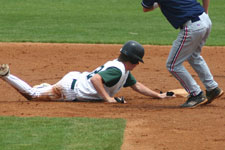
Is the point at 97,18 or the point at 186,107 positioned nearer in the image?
the point at 186,107

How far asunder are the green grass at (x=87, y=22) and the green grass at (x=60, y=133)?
7.30 meters

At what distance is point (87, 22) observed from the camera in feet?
59.9

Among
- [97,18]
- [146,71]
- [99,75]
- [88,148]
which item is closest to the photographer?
[88,148]

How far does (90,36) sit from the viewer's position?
15.6 metres

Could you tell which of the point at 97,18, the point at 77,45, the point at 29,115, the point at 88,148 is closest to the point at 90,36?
the point at 77,45

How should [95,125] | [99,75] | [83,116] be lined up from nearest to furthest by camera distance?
1. [95,125]
2. [83,116]
3. [99,75]

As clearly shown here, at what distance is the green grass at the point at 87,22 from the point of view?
15406 mm

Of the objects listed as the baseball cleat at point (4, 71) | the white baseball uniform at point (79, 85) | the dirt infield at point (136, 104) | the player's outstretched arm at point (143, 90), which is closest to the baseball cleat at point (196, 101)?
the dirt infield at point (136, 104)

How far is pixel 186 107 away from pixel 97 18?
35.4ft

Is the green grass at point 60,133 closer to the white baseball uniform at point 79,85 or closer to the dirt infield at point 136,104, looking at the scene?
the dirt infield at point 136,104

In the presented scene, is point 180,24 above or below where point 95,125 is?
above

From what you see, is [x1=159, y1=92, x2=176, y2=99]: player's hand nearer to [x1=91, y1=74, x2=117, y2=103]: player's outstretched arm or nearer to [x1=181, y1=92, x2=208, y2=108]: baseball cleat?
[x1=181, y1=92, x2=208, y2=108]: baseball cleat

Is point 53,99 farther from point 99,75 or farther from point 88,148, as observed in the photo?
point 88,148

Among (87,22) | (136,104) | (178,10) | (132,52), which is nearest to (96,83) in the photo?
(132,52)
